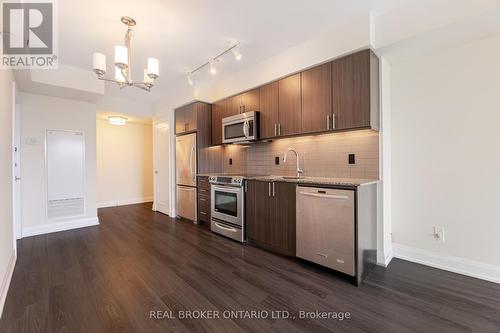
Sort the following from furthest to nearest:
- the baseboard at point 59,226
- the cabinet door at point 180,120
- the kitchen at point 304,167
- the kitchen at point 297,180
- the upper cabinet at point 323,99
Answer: the cabinet door at point 180,120 < the baseboard at point 59,226 < the upper cabinet at point 323,99 < the kitchen at point 304,167 < the kitchen at point 297,180

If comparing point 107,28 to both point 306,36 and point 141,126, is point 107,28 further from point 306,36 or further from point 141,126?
point 141,126

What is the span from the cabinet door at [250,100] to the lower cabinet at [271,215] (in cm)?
123

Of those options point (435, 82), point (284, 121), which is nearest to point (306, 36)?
point (284, 121)

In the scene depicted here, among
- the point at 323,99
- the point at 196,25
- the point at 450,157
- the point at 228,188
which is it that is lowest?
the point at 228,188

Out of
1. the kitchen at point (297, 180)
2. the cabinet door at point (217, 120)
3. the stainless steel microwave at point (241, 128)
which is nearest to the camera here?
the kitchen at point (297, 180)

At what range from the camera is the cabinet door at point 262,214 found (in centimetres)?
282

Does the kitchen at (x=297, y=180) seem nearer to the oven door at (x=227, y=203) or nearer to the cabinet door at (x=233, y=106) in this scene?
the oven door at (x=227, y=203)

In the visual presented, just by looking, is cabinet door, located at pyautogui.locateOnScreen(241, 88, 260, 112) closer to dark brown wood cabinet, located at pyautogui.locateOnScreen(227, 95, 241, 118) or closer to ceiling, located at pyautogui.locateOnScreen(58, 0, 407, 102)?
dark brown wood cabinet, located at pyautogui.locateOnScreen(227, 95, 241, 118)

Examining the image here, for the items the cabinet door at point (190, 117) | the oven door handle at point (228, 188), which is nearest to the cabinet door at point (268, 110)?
the oven door handle at point (228, 188)

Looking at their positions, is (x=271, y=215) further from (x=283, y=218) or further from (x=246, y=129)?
(x=246, y=129)

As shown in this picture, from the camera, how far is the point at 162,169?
506 cm

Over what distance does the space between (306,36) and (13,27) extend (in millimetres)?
3066

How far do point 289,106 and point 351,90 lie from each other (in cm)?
81

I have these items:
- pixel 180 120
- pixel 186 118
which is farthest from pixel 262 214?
pixel 180 120
